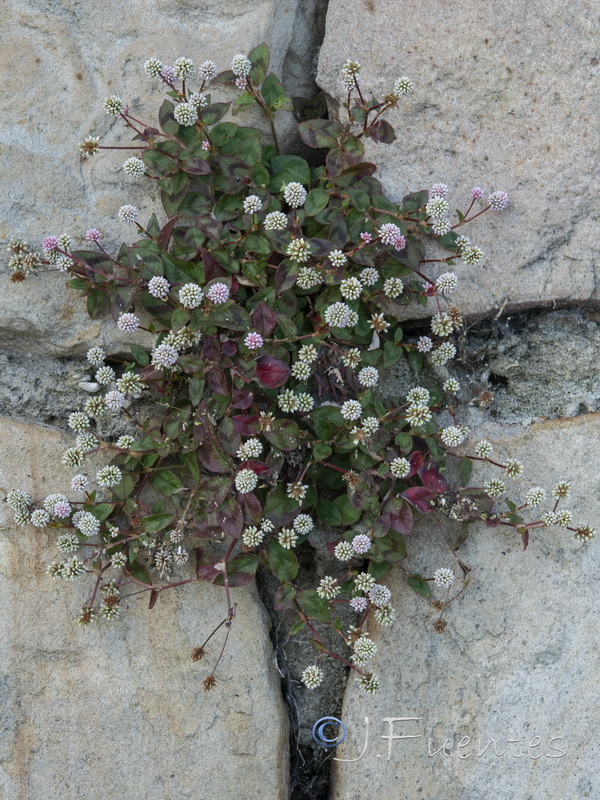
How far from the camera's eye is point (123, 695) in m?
2.71

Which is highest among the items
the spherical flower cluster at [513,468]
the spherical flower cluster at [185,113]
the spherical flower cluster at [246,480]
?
the spherical flower cluster at [185,113]

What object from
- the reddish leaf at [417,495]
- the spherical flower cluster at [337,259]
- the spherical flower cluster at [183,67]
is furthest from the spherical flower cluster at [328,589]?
the spherical flower cluster at [183,67]

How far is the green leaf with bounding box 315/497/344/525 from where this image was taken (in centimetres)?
280

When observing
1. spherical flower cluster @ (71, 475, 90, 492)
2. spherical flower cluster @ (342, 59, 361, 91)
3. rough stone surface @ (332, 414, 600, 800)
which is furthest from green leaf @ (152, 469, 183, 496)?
spherical flower cluster @ (342, 59, 361, 91)

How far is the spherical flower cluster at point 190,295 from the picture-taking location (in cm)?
270

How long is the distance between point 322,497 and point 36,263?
1260 mm

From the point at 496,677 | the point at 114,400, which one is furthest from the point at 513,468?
the point at 114,400

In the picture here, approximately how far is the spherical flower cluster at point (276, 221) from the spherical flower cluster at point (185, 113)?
0.44m

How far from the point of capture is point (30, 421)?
2857mm

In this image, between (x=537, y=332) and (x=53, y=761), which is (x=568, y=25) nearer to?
(x=537, y=332)

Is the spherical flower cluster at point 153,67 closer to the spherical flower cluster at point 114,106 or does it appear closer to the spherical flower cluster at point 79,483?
the spherical flower cluster at point 114,106

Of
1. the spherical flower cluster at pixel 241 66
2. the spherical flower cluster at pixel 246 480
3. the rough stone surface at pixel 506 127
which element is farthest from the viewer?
the rough stone surface at pixel 506 127

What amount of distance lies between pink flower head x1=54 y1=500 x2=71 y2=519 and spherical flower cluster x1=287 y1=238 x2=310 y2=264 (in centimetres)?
111

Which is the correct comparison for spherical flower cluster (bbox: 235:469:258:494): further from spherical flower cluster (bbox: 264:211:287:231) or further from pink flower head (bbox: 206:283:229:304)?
spherical flower cluster (bbox: 264:211:287:231)
